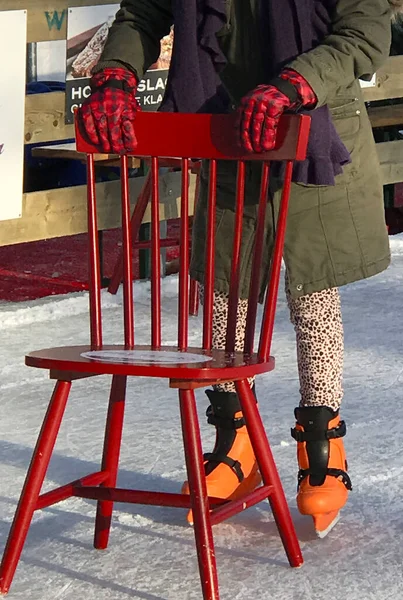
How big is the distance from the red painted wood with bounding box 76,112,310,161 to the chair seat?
0.41m

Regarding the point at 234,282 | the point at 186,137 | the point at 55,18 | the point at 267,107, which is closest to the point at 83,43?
the point at 55,18

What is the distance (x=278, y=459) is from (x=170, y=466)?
29cm

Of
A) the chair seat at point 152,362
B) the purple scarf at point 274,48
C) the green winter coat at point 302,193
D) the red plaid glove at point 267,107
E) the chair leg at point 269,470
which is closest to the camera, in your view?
the chair seat at point 152,362

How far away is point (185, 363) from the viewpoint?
2422 mm

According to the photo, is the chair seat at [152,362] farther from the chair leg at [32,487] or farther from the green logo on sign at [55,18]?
the green logo on sign at [55,18]

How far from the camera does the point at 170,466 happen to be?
334 centimetres

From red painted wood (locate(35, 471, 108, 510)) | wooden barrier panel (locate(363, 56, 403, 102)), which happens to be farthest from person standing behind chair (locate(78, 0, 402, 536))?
wooden barrier panel (locate(363, 56, 403, 102))

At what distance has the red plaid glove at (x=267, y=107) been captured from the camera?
2.47m

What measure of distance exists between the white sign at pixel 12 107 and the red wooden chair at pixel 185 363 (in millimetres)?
2396

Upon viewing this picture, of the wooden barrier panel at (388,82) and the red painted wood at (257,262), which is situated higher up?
the wooden barrier panel at (388,82)

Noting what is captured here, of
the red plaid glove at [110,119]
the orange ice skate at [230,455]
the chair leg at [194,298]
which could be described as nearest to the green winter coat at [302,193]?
the red plaid glove at [110,119]

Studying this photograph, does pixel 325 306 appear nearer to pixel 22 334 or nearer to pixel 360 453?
pixel 360 453

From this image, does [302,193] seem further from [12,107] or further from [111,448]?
[12,107]

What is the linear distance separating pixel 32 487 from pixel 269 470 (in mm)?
488
